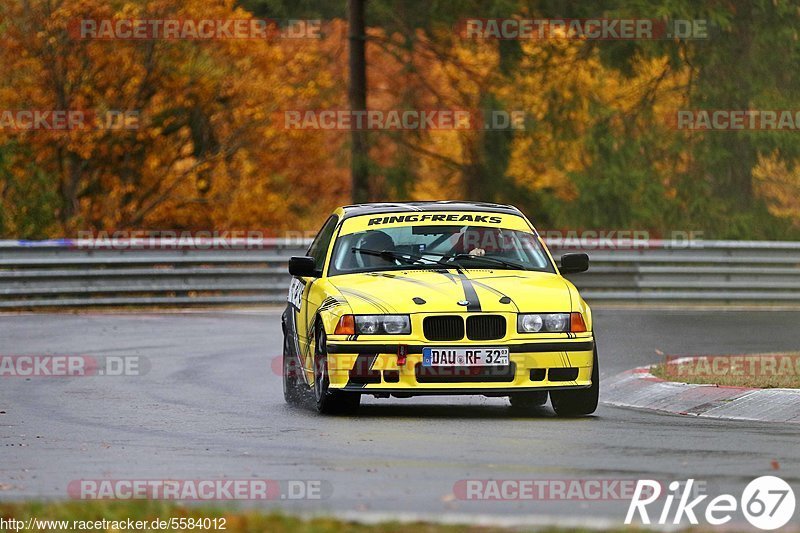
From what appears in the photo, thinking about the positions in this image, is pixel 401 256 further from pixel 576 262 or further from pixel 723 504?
pixel 723 504

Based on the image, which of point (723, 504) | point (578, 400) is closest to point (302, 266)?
point (578, 400)

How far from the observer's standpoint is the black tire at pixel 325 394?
13.1 m

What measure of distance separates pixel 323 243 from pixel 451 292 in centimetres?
234

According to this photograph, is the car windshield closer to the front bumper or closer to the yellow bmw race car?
the yellow bmw race car

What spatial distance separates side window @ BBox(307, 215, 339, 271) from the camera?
Result: 14.7 meters

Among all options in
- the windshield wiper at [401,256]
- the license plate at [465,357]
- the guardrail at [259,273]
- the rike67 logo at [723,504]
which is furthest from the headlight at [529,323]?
the guardrail at [259,273]

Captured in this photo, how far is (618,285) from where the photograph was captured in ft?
94.4

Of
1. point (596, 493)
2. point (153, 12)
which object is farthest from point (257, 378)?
point (153, 12)

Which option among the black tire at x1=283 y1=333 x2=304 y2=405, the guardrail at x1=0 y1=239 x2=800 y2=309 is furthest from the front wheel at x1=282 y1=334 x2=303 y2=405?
the guardrail at x1=0 y1=239 x2=800 y2=309

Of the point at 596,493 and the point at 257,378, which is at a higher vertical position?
the point at 596,493

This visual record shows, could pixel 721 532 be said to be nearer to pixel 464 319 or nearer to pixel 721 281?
pixel 464 319

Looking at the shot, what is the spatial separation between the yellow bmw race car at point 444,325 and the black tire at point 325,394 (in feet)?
0.03

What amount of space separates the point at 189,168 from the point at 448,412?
28.9m

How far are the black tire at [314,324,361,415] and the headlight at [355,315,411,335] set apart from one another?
13.7 inches
